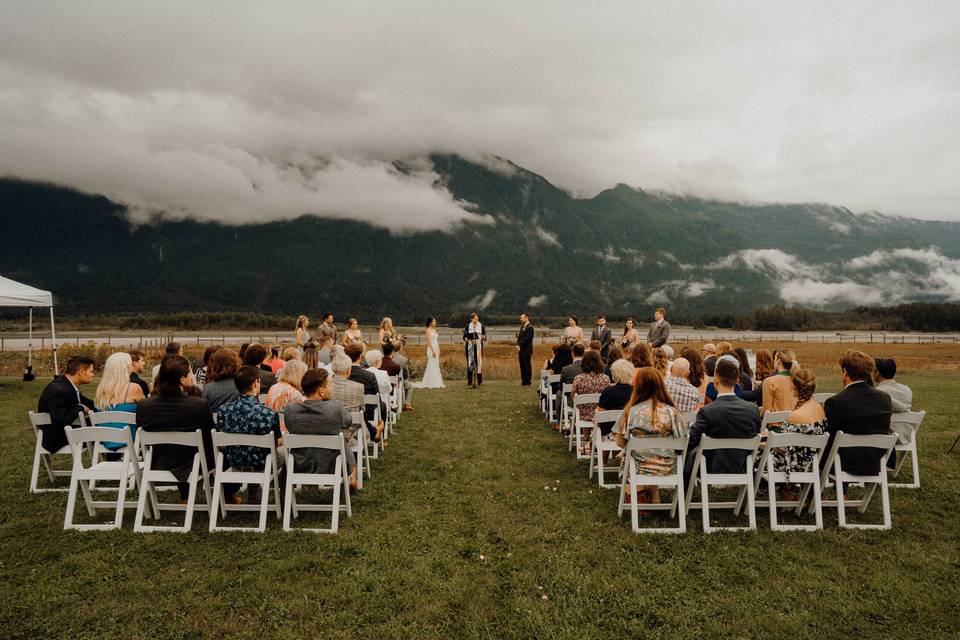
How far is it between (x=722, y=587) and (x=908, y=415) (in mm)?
4402

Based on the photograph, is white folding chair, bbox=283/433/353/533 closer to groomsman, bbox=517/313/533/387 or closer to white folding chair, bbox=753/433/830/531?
white folding chair, bbox=753/433/830/531

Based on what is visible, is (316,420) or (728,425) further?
(316,420)

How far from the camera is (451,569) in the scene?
515 centimetres

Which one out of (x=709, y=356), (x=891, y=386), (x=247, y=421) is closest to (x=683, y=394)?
(x=891, y=386)

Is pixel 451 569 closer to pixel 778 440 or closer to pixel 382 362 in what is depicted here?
pixel 778 440

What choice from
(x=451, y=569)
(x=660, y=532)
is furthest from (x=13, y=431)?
(x=660, y=532)

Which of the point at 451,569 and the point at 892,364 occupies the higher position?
the point at 892,364

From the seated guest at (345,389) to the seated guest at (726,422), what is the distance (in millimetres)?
4517

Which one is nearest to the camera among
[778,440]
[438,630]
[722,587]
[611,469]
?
[438,630]

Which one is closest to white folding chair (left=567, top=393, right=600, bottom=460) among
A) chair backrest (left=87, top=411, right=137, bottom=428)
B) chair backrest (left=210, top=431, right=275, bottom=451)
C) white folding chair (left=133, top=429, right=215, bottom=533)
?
chair backrest (left=210, top=431, right=275, bottom=451)

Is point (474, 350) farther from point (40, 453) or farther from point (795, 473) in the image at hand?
point (795, 473)

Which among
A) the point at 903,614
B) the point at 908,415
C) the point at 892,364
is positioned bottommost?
the point at 903,614

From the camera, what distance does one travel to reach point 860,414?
6.01 metres

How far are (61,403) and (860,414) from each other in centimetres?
985
